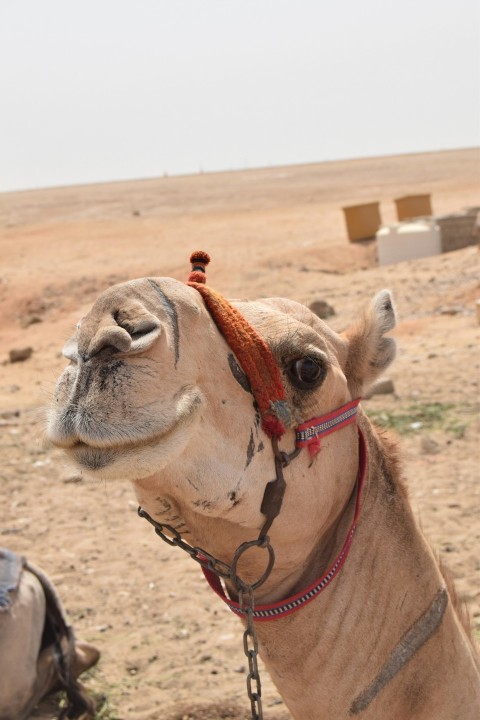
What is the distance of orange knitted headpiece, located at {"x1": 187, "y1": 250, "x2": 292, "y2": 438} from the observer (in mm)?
2621

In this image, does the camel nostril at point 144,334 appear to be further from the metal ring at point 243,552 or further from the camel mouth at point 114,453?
the metal ring at point 243,552

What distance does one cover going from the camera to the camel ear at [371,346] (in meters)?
3.06

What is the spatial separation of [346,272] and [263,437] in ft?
64.2

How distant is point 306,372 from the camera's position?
2779 millimetres

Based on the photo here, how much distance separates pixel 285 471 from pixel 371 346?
543 mm

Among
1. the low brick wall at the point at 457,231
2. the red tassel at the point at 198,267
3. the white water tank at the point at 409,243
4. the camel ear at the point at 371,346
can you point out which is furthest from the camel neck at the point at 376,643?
the low brick wall at the point at 457,231

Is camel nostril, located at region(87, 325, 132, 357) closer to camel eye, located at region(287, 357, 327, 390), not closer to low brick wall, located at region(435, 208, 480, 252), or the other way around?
camel eye, located at region(287, 357, 327, 390)

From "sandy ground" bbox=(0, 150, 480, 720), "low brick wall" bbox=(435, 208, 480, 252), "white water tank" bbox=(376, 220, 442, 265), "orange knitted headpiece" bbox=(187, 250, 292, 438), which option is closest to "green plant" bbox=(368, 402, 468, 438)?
"sandy ground" bbox=(0, 150, 480, 720)

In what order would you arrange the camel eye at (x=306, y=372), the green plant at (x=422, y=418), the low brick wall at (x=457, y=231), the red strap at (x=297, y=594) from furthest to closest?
the low brick wall at (x=457, y=231) → the green plant at (x=422, y=418) → the red strap at (x=297, y=594) → the camel eye at (x=306, y=372)

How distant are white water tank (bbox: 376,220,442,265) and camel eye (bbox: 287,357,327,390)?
19.0 metres

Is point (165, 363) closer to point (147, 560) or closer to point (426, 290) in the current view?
point (147, 560)

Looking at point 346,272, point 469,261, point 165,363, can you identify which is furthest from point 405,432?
point 346,272

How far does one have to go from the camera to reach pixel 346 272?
22.0 m

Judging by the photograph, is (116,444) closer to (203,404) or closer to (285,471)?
(203,404)
